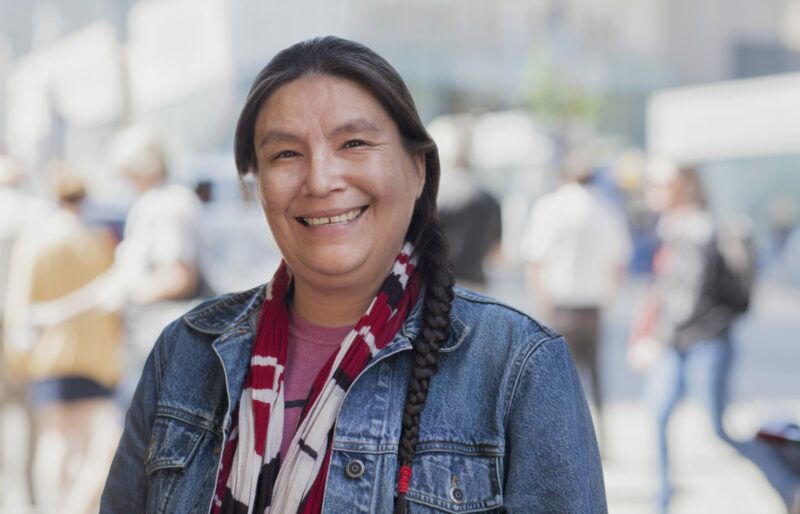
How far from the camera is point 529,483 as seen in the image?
54.4 inches

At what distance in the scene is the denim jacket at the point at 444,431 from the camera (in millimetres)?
1391

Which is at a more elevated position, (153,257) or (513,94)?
(513,94)

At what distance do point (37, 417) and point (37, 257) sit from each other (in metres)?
0.89

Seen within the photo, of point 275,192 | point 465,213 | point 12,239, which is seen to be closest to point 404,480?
point 275,192

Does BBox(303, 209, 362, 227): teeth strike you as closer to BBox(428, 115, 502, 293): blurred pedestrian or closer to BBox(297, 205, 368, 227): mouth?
BBox(297, 205, 368, 227): mouth

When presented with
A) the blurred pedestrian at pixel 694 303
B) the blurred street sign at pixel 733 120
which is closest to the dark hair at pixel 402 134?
the blurred pedestrian at pixel 694 303

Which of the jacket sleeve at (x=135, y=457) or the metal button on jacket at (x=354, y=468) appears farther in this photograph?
the jacket sleeve at (x=135, y=457)

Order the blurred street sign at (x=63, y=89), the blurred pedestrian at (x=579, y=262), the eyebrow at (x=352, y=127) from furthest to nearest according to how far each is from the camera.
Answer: the blurred street sign at (x=63, y=89) → the blurred pedestrian at (x=579, y=262) → the eyebrow at (x=352, y=127)

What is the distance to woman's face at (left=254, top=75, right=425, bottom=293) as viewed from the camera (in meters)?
1.49

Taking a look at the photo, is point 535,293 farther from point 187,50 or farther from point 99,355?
point 187,50

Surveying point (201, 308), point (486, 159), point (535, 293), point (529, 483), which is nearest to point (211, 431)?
point (201, 308)

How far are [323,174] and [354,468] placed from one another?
487 millimetres

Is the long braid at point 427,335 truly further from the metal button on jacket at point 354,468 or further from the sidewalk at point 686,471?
the sidewalk at point 686,471

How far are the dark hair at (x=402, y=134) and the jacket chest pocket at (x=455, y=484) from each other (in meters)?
0.03
